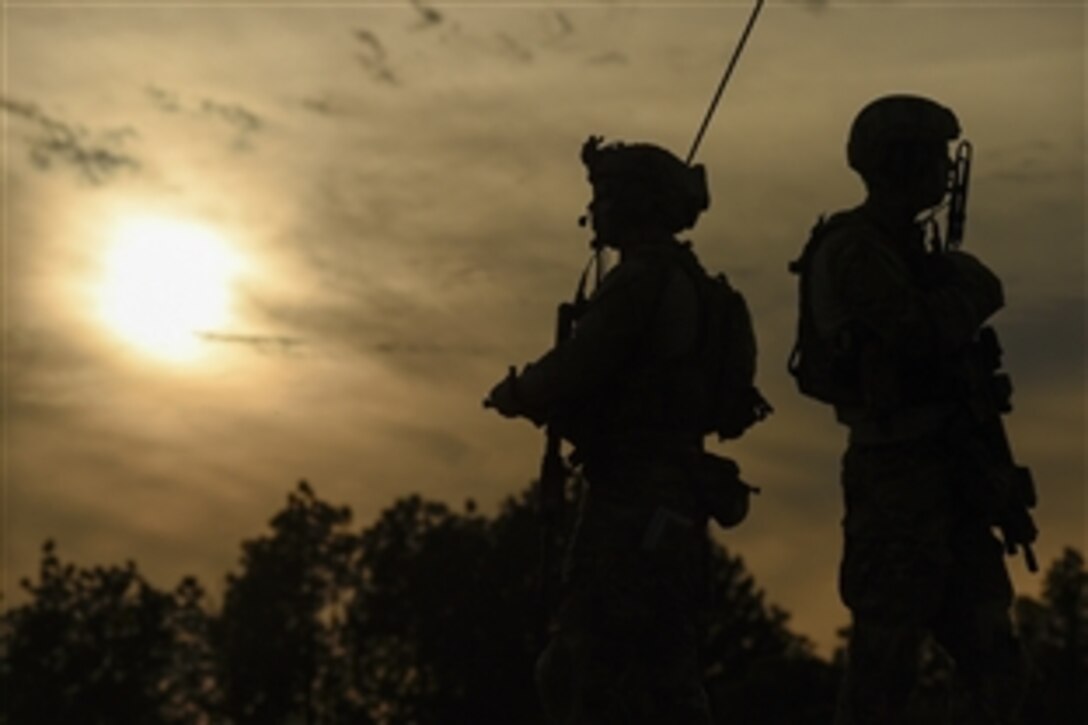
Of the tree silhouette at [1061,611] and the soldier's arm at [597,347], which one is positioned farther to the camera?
the tree silhouette at [1061,611]

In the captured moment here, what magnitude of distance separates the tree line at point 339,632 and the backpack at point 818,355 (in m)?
69.7

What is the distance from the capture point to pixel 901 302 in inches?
465

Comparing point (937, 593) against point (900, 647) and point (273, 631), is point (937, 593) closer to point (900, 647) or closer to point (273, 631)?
point (900, 647)

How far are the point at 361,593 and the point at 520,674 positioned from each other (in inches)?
852

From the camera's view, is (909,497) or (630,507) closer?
(909,497)

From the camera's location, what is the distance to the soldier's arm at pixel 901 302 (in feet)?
38.8

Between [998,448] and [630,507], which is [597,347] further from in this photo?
[998,448]

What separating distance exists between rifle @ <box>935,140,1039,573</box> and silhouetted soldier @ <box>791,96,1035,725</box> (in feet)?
0.13

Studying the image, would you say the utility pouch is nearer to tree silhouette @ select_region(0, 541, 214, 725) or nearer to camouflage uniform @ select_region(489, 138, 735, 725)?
camouflage uniform @ select_region(489, 138, 735, 725)

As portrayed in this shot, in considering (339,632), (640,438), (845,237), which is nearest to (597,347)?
(640,438)

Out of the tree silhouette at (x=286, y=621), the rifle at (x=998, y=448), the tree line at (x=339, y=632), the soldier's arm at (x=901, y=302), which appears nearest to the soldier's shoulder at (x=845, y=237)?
the soldier's arm at (x=901, y=302)

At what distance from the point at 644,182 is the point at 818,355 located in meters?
1.57

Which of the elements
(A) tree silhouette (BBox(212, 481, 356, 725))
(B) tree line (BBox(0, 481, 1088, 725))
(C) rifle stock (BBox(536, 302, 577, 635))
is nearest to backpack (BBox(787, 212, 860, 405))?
(C) rifle stock (BBox(536, 302, 577, 635))

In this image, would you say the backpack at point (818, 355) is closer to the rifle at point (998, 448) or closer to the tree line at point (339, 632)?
the rifle at point (998, 448)
